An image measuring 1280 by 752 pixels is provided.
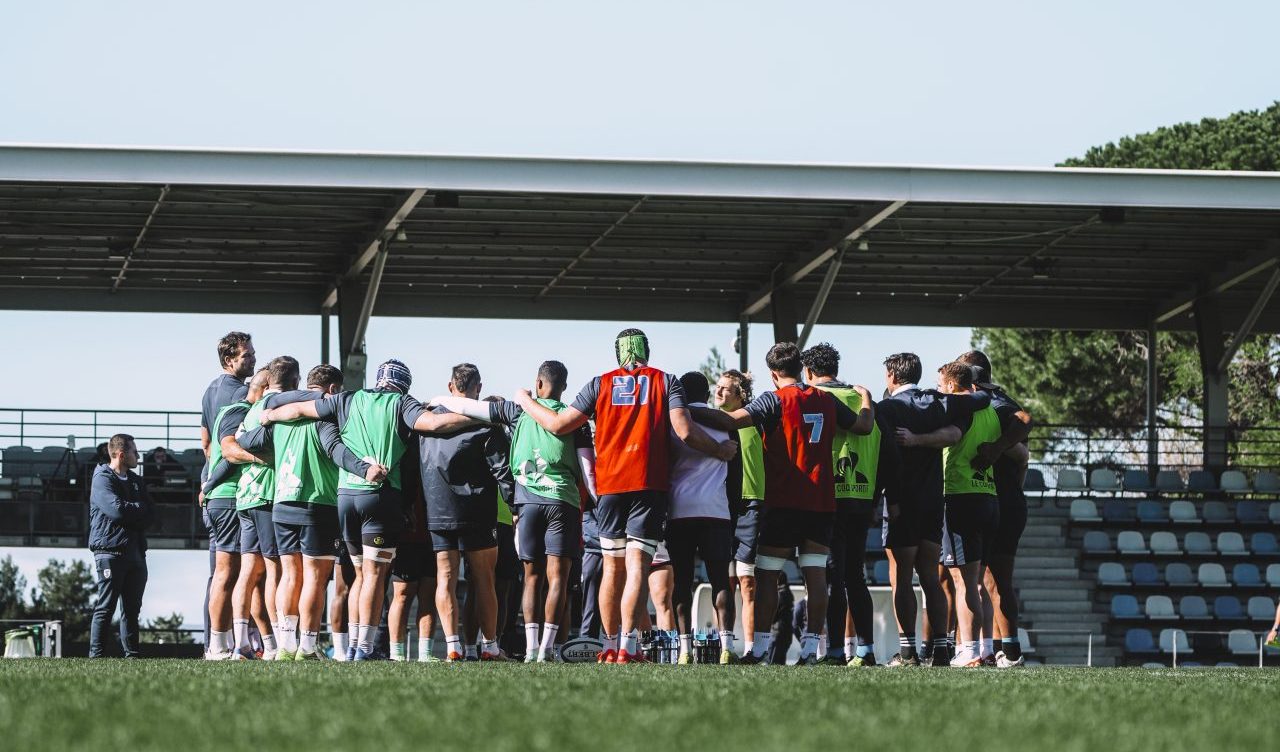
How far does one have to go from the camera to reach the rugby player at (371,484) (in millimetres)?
9117

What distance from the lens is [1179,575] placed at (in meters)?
21.0

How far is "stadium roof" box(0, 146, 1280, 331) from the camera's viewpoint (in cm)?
1647

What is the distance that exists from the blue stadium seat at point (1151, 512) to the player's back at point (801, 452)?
45.9ft

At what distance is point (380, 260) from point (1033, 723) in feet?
49.0

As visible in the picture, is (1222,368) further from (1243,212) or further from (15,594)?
(15,594)

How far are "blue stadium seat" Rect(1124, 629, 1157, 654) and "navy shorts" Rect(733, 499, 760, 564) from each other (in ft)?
37.7

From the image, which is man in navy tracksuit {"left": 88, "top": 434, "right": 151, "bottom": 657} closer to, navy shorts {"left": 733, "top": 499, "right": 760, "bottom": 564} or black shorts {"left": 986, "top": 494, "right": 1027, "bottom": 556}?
navy shorts {"left": 733, "top": 499, "right": 760, "bottom": 564}

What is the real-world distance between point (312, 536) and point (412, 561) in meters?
0.71

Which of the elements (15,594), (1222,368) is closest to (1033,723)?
(1222,368)

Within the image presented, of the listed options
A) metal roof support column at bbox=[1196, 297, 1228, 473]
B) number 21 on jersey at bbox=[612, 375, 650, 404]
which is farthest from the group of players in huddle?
metal roof support column at bbox=[1196, 297, 1228, 473]

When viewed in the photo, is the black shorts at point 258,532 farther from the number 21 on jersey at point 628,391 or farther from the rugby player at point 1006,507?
the rugby player at point 1006,507

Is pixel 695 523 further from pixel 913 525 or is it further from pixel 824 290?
pixel 824 290

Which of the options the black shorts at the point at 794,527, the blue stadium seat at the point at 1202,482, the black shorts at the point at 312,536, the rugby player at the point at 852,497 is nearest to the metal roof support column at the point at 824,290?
the blue stadium seat at the point at 1202,482

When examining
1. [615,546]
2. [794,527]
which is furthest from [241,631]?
[794,527]
